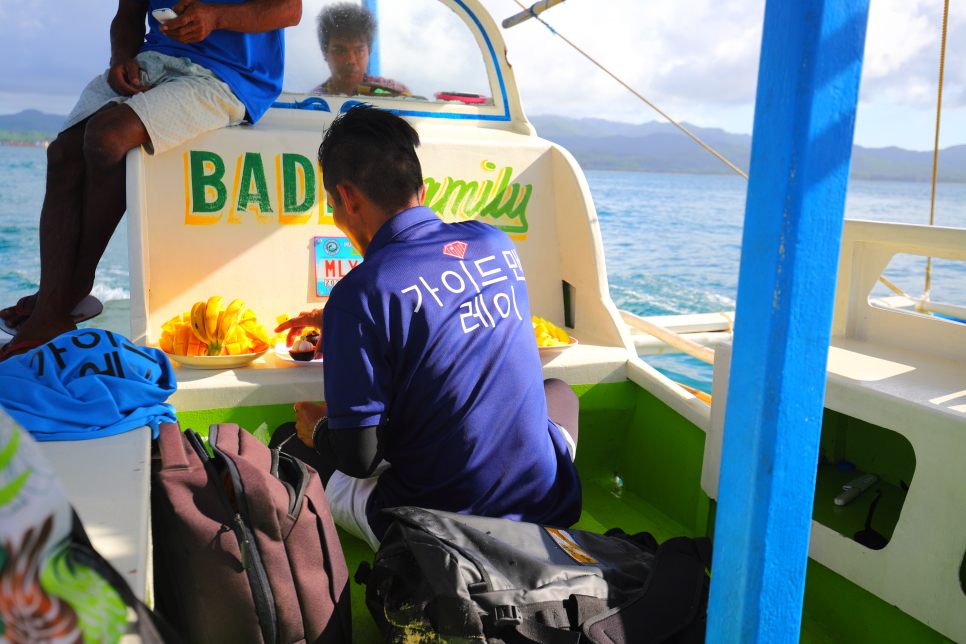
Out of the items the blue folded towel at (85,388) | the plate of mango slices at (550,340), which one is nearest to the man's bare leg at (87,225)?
the blue folded towel at (85,388)

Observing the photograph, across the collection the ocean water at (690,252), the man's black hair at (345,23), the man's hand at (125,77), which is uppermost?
the man's black hair at (345,23)

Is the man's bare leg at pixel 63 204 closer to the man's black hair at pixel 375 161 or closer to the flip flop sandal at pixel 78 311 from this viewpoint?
the flip flop sandal at pixel 78 311

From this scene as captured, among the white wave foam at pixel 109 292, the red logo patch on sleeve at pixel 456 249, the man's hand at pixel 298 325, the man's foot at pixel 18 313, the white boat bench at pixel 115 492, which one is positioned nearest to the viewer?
the white boat bench at pixel 115 492

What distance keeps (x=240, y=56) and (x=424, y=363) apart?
1.77 m

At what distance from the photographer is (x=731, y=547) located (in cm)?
97

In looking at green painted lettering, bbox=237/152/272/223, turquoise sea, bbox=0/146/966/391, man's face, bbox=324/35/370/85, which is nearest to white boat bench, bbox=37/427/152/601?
green painted lettering, bbox=237/152/272/223

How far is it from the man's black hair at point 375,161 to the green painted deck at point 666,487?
2.68 ft

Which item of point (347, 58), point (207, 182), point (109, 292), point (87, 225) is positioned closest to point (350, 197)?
point (207, 182)

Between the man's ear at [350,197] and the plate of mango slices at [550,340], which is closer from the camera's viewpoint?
the man's ear at [350,197]

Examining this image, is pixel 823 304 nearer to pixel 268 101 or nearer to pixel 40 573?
pixel 40 573

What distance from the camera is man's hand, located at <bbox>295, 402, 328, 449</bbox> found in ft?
6.29

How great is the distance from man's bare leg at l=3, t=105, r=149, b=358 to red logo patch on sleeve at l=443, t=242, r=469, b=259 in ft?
4.58

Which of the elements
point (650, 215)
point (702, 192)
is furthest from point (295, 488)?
point (702, 192)

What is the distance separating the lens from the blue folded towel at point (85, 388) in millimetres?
1184
